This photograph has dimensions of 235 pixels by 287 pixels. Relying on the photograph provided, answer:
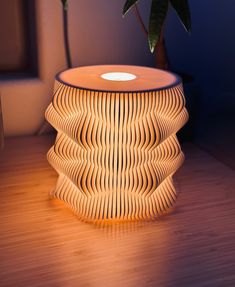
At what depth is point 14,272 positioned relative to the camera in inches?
42.6

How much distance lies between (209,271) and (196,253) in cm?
8

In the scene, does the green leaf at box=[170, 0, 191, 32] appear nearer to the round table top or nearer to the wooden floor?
the round table top

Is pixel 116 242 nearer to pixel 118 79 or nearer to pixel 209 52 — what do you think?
pixel 118 79

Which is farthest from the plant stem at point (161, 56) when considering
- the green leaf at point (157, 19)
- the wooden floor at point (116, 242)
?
the wooden floor at point (116, 242)

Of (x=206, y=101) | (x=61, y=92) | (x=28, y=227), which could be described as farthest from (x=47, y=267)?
(x=206, y=101)

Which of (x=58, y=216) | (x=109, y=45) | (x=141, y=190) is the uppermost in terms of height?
(x=109, y=45)

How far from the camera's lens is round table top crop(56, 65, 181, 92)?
119 cm

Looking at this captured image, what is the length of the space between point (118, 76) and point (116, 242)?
450 millimetres

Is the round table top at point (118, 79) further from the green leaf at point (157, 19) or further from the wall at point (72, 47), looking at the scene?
the wall at point (72, 47)

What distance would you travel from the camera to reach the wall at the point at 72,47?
182 cm

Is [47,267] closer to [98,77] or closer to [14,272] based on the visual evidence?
[14,272]

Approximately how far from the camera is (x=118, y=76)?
130 centimetres

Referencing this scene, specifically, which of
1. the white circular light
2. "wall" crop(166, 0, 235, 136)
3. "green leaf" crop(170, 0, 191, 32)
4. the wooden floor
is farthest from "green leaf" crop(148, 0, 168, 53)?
"wall" crop(166, 0, 235, 136)

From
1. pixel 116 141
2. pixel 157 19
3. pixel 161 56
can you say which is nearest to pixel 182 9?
pixel 157 19
